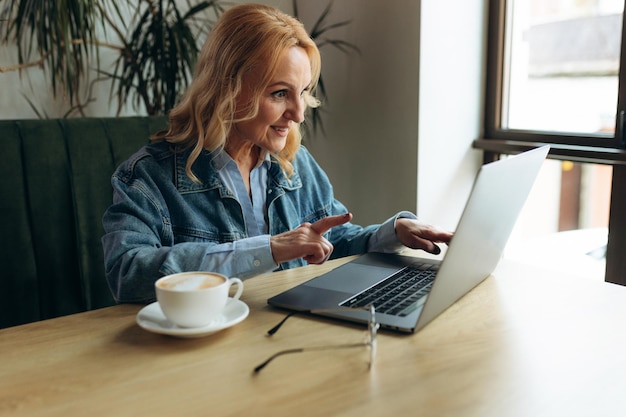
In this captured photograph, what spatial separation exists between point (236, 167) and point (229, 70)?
220 mm

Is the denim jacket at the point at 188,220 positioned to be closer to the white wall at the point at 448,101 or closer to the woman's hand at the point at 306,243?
the woman's hand at the point at 306,243

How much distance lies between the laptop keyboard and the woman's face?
0.46 metres

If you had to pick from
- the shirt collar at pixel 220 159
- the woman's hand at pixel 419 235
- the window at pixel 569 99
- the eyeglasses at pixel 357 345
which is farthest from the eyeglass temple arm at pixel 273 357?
the window at pixel 569 99

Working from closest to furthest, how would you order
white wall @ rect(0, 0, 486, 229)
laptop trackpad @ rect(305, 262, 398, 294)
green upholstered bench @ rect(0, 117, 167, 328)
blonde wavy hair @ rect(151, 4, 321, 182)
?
laptop trackpad @ rect(305, 262, 398, 294), blonde wavy hair @ rect(151, 4, 321, 182), green upholstered bench @ rect(0, 117, 167, 328), white wall @ rect(0, 0, 486, 229)

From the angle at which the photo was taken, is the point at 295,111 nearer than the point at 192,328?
No

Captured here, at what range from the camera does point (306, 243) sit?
3.67 ft

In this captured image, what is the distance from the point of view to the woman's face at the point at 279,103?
139 centimetres

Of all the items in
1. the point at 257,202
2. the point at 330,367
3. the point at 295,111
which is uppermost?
the point at 295,111

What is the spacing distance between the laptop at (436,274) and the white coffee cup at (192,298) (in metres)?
0.15

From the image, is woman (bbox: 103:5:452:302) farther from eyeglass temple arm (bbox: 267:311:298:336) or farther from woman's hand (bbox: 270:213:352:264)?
eyeglass temple arm (bbox: 267:311:298:336)

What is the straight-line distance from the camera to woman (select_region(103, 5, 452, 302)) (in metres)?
1.26

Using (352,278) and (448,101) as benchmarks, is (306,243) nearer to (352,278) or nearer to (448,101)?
(352,278)

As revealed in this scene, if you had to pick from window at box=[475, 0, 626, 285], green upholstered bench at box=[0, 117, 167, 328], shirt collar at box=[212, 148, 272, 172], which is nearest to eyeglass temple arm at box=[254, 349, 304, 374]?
shirt collar at box=[212, 148, 272, 172]

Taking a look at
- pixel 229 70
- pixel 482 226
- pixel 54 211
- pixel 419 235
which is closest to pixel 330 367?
pixel 482 226
